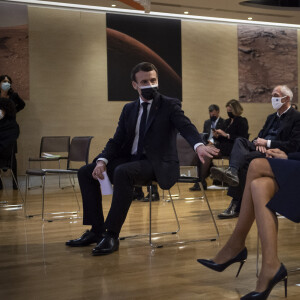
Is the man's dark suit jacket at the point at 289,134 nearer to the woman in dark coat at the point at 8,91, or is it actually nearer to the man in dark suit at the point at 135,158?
the man in dark suit at the point at 135,158

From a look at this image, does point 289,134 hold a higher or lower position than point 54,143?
higher

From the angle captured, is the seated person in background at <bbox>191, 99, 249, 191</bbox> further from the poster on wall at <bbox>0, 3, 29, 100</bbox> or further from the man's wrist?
the poster on wall at <bbox>0, 3, 29, 100</bbox>

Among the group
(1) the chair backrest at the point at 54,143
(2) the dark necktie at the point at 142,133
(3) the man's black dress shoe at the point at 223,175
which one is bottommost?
(3) the man's black dress shoe at the point at 223,175

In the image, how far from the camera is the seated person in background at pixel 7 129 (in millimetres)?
6305

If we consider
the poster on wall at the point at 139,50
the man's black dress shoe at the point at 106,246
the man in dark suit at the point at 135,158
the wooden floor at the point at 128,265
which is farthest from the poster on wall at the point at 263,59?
the man's black dress shoe at the point at 106,246

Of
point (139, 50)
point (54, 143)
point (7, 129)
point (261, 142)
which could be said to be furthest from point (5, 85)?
point (261, 142)

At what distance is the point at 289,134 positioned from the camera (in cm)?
512

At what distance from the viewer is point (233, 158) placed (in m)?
5.18

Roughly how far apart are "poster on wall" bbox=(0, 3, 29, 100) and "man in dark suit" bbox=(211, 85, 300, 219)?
6.26 meters

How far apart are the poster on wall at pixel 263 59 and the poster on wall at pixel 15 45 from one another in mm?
5075

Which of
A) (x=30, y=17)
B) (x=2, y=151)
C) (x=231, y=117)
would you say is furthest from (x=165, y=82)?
(x=2, y=151)

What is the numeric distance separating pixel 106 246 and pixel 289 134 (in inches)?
90.2

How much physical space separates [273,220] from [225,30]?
10.6 m

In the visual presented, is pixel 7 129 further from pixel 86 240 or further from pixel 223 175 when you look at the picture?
pixel 223 175
